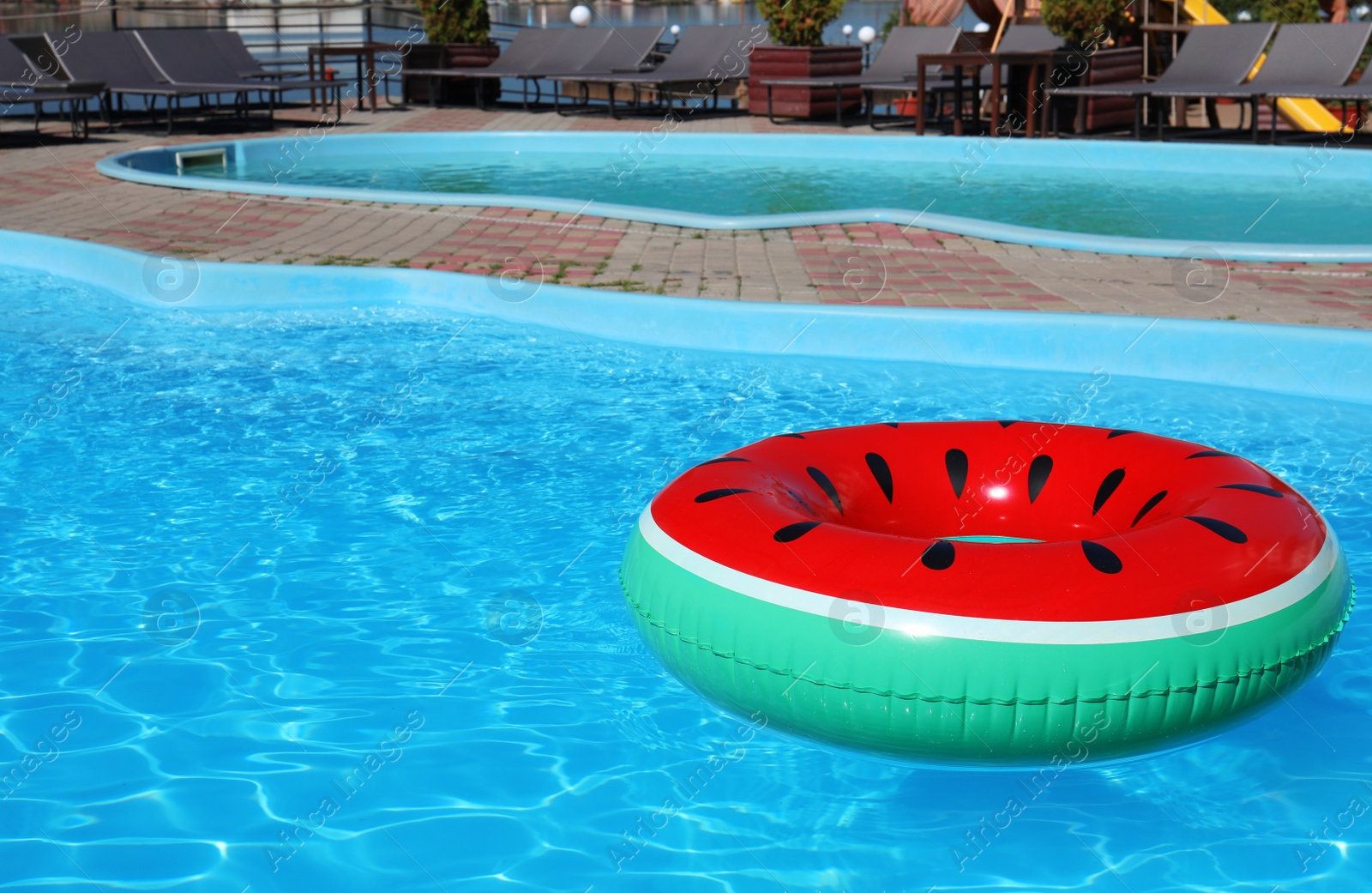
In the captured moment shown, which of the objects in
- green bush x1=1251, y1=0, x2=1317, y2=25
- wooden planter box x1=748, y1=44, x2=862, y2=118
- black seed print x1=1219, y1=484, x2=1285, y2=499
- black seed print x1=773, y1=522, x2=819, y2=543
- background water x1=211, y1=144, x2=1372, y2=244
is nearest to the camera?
black seed print x1=773, y1=522, x2=819, y2=543

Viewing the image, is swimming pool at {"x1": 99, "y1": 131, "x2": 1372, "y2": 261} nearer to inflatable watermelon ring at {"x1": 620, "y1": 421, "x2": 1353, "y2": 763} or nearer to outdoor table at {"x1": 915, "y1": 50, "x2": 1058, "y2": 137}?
outdoor table at {"x1": 915, "y1": 50, "x2": 1058, "y2": 137}

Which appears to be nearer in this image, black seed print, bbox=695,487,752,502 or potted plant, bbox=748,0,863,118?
black seed print, bbox=695,487,752,502

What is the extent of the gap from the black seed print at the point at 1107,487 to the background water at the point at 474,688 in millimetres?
606

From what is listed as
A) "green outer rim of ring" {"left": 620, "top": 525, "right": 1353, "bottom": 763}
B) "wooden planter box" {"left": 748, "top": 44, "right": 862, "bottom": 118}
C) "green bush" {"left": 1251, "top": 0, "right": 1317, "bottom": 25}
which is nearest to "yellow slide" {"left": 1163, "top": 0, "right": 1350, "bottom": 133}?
"green bush" {"left": 1251, "top": 0, "right": 1317, "bottom": 25}

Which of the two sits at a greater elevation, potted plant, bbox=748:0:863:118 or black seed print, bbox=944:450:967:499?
potted plant, bbox=748:0:863:118

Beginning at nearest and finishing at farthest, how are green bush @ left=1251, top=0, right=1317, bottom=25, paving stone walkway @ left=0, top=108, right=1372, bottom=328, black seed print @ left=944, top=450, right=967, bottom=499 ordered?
black seed print @ left=944, top=450, right=967, bottom=499 < paving stone walkway @ left=0, top=108, right=1372, bottom=328 < green bush @ left=1251, top=0, right=1317, bottom=25

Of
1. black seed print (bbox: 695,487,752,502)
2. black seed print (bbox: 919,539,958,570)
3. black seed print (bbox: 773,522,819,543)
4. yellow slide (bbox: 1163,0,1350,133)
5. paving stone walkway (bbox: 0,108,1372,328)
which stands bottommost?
black seed print (bbox: 919,539,958,570)

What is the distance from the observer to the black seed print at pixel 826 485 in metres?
2.93

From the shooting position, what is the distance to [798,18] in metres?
13.8

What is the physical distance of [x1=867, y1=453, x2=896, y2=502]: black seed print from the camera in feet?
10.0

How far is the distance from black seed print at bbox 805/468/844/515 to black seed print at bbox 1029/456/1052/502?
19.8 inches

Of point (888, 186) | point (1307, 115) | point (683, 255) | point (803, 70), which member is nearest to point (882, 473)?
point (683, 255)

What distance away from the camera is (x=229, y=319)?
250 inches

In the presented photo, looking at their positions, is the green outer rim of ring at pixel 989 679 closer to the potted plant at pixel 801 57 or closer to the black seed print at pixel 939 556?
the black seed print at pixel 939 556
